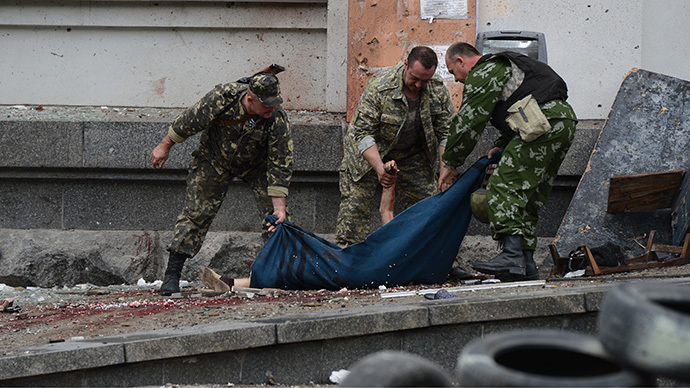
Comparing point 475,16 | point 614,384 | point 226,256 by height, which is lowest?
point 226,256

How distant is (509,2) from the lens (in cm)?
781

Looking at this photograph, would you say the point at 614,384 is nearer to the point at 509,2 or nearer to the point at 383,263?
the point at 383,263

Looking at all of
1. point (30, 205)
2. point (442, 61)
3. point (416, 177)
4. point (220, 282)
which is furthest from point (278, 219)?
point (30, 205)

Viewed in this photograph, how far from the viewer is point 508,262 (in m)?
5.61

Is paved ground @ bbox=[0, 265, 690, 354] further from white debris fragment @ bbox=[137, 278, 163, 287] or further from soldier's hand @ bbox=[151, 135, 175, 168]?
soldier's hand @ bbox=[151, 135, 175, 168]

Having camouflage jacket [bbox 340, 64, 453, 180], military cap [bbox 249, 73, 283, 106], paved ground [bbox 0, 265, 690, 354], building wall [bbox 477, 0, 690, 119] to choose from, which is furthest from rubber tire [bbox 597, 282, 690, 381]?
building wall [bbox 477, 0, 690, 119]

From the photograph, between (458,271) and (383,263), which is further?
(458,271)

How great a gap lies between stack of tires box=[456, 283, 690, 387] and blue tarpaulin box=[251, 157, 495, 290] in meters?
3.97

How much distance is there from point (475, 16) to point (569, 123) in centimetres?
219

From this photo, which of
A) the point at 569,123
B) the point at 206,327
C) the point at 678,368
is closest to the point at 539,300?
the point at 206,327

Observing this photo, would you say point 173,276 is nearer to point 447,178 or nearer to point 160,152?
point 160,152

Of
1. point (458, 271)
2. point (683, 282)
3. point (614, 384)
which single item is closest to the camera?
point (614, 384)

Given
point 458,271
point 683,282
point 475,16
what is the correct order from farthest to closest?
point 475,16, point 458,271, point 683,282

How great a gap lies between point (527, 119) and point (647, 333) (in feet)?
13.6
